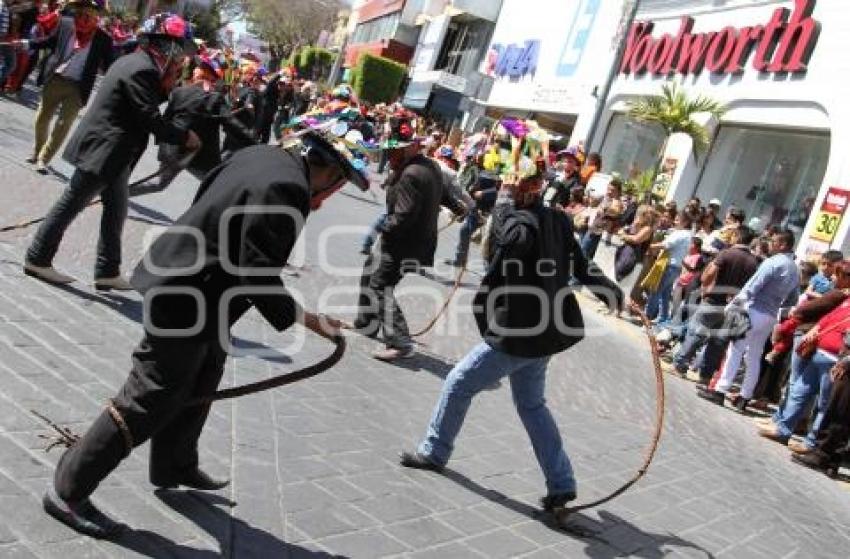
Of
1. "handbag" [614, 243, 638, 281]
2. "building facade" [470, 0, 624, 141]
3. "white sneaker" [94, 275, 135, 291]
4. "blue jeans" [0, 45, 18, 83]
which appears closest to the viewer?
"white sneaker" [94, 275, 135, 291]

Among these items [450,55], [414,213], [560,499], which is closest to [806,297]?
[414,213]

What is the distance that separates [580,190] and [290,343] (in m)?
7.35

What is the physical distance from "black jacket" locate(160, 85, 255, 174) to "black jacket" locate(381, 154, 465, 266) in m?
1.27

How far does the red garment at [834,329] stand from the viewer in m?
8.57

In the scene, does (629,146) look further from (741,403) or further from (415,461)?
(415,461)

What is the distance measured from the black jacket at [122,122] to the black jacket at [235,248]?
2.89 meters

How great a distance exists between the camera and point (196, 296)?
353 centimetres

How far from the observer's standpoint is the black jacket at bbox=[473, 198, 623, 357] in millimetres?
4758

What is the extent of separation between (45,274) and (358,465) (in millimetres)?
2894

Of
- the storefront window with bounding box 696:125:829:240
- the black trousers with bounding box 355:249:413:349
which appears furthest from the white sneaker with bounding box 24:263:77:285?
the storefront window with bounding box 696:125:829:240

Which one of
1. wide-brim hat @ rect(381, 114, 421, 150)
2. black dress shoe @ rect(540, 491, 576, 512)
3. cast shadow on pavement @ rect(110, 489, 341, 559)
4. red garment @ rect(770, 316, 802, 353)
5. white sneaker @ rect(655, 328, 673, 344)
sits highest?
wide-brim hat @ rect(381, 114, 421, 150)

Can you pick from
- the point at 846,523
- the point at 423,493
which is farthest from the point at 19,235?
the point at 846,523

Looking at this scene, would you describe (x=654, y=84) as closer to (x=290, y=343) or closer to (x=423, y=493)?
(x=290, y=343)

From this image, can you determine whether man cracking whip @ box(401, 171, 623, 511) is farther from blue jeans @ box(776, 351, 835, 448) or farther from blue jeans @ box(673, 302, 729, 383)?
blue jeans @ box(673, 302, 729, 383)
